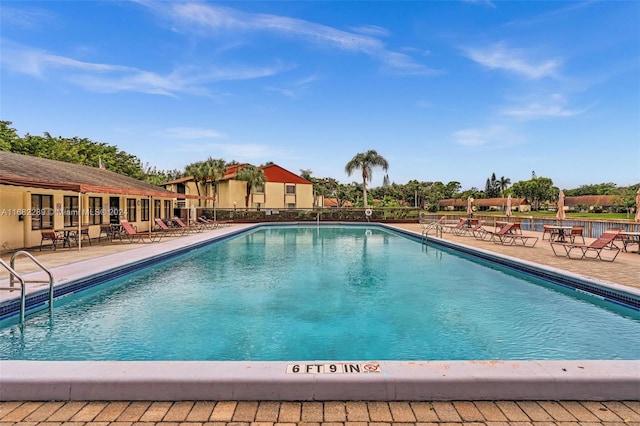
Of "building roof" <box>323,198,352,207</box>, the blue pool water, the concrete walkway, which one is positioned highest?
"building roof" <box>323,198,352,207</box>

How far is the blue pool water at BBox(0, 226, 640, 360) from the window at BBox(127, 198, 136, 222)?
11148 mm

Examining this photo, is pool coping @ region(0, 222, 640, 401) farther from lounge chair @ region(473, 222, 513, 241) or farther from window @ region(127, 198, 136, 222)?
window @ region(127, 198, 136, 222)

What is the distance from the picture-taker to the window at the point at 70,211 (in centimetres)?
1407

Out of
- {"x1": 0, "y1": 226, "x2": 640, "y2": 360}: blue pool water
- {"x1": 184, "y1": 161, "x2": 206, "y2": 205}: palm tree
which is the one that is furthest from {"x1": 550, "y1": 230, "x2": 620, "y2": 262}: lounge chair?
{"x1": 184, "y1": 161, "x2": 206, "y2": 205}: palm tree

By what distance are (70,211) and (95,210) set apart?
152 centimetres

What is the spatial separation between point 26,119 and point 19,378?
44.5 metres

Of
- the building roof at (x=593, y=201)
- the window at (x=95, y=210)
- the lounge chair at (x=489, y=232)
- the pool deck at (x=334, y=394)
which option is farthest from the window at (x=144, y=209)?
the building roof at (x=593, y=201)

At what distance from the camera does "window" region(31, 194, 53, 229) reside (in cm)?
1241

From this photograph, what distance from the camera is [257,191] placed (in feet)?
130

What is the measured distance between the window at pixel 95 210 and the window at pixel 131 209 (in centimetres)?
226

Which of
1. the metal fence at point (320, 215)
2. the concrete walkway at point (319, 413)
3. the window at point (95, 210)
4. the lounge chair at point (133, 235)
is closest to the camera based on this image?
the concrete walkway at point (319, 413)

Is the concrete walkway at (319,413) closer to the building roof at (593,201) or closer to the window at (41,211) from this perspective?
the window at (41,211)

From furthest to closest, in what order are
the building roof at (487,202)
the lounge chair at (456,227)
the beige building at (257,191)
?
the building roof at (487,202), the beige building at (257,191), the lounge chair at (456,227)

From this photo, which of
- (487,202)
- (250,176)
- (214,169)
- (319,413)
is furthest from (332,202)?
(319,413)
